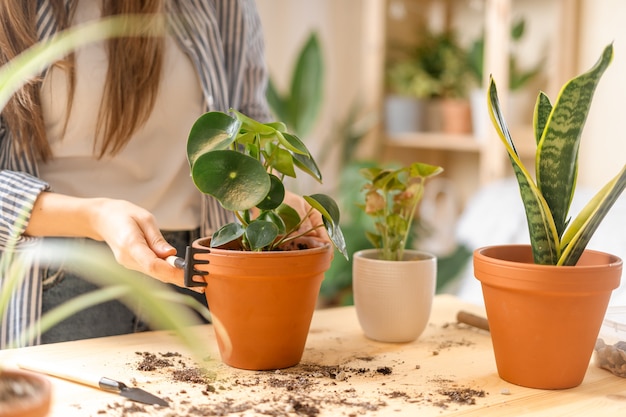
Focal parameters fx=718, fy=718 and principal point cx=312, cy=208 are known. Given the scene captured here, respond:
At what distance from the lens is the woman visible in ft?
3.59

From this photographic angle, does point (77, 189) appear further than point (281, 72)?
No

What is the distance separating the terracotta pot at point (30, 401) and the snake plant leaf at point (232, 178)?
11.4 inches

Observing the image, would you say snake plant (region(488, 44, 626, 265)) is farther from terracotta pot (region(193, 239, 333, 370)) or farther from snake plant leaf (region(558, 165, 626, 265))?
terracotta pot (region(193, 239, 333, 370))

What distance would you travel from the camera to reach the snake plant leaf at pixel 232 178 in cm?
84

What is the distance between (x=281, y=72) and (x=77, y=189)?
6.74 ft

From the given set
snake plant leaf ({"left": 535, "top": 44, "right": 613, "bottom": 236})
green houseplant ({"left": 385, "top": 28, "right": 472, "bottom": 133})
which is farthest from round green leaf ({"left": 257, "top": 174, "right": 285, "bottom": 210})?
green houseplant ({"left": 385, "top": 28, "right": 472, "bottom": 133})

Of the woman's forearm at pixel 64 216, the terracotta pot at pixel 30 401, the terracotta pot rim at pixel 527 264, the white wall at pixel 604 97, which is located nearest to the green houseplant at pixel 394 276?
the terracotta pot rim at pixel 527 264

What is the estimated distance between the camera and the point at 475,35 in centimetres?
289

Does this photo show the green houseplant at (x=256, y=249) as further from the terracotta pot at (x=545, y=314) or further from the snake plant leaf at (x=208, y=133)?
the terracotta pot at (x=545, y=314)

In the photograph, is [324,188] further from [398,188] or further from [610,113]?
[398,188]

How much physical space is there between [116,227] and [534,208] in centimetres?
53

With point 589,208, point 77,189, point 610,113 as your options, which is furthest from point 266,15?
point 589,208

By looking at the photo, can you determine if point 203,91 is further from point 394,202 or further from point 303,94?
point 303,94

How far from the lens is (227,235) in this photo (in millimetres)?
915
